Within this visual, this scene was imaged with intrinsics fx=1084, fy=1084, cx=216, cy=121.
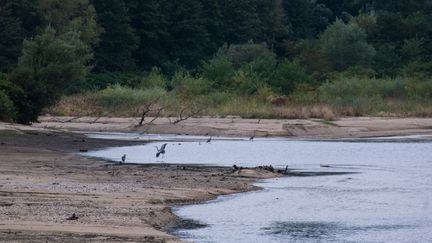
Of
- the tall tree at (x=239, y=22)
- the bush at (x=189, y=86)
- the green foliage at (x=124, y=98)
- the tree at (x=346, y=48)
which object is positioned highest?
the tall tree at (x=239, y=22)

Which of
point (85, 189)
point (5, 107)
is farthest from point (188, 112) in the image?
point (85, 189)

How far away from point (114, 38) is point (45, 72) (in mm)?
43620

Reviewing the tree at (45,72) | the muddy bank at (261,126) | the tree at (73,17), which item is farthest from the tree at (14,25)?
the tree at (45,72)

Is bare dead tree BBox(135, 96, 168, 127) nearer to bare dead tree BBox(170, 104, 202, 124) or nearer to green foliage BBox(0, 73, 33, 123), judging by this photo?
bare dead tree BBox(170, 104, 202, 124)

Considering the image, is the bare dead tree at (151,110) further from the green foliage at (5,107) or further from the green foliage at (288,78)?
the green foliage at (5,107)

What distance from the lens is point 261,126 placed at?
56.9 m

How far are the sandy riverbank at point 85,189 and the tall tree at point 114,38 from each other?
142 ft

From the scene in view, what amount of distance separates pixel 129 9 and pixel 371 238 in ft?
244

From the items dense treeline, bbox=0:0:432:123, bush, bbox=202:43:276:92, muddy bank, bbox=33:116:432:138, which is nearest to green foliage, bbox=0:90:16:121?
muddy bank, bbox=33:116:432:138

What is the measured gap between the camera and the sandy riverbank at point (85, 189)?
1736 cm

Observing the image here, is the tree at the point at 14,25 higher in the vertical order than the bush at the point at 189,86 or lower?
higher

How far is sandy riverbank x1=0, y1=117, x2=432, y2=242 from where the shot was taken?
17.4m

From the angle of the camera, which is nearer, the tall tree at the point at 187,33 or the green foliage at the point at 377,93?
the green foliage at the point at 377,93

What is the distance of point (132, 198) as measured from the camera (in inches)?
892
